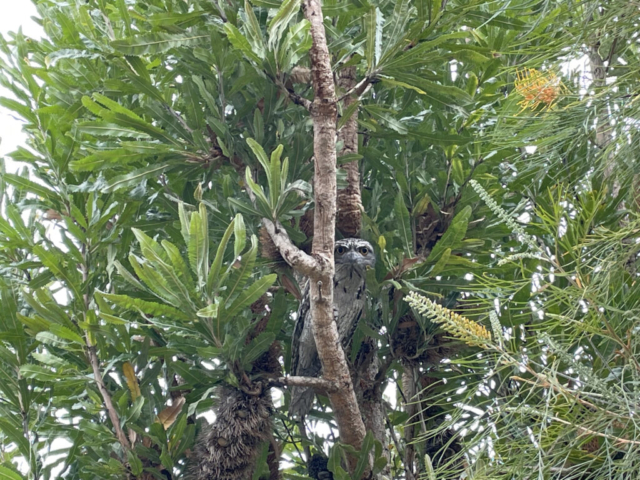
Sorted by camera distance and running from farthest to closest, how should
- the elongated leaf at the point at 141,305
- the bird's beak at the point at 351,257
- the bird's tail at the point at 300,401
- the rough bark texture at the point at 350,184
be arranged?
the bird's beak at the point at 351,257
the bird's tail at the point at 300,401
the rough bark texture at the point at 350,184
the elongated leaf at the point at 141,305

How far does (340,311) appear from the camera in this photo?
10.9ft

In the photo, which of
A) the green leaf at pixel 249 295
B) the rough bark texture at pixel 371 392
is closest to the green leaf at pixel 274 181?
the green leaf at pixel 249 295

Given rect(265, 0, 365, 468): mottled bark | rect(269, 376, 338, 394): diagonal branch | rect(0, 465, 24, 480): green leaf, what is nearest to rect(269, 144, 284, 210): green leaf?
rect(265, 0, 365, 468): mottled bark

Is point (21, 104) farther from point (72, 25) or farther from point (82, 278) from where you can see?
point (82, 278)

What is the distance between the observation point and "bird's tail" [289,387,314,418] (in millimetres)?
3004

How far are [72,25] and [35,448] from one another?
5.42 ft

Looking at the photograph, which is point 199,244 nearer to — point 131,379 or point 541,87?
point 131,379

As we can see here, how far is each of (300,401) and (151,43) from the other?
5.15ft

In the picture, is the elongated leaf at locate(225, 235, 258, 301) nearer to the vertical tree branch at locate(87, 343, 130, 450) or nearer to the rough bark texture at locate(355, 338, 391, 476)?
the vertical tree branch at locate(87, 343, 130, 450)

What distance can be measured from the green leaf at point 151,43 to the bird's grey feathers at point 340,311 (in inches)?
42.8

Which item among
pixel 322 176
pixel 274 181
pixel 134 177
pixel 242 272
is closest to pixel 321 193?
pixel 322 176

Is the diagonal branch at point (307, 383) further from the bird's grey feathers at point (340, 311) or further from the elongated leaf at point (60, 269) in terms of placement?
the elongated leaf at point (60, 269)

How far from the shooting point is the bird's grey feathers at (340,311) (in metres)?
3.04

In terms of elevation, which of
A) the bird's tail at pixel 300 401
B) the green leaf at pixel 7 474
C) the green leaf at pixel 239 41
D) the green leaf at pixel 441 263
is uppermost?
the green leaf at pixel 239 41
